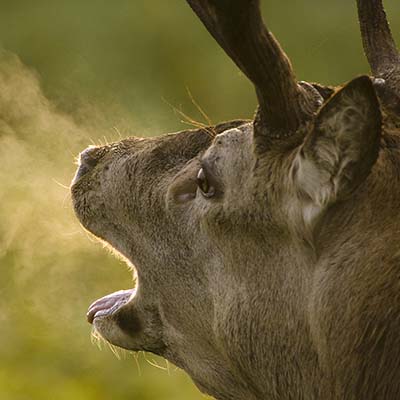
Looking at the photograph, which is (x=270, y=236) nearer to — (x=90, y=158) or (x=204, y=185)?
(x=204, y=185)

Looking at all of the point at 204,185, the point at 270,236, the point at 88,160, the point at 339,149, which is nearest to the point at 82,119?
the point at 88,160

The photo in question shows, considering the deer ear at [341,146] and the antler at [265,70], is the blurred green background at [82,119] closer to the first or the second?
the antler at [265,70]

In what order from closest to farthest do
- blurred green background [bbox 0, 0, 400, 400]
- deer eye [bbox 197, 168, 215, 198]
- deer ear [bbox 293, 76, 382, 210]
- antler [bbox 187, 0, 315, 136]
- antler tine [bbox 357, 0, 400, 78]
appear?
deer ear [bbox 293, 76, 382, 210] < antler [bbox 187, 0, 315, 136] < deer eye [bbox 197, 168, 215, 198] < antler tine [bbox 357, 0, 400, 78] < blurred green background [bbox 0, 0, 400, 400]

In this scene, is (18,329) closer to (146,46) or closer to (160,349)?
(146,46)

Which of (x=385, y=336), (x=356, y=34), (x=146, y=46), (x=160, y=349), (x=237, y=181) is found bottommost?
(x=385, y=336)

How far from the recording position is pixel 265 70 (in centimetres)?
264

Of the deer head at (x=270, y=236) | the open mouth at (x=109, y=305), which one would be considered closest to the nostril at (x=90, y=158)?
the deer head at (x=270, y=236)

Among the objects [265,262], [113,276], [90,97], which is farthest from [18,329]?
[265,262]

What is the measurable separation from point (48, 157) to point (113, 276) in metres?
0.75

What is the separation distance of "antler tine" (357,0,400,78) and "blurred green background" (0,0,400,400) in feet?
9.86

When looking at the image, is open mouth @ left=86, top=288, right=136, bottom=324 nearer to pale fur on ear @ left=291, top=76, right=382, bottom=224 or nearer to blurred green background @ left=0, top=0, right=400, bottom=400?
pale fur on ear @ left=291, top=76, right=382, bottom=224

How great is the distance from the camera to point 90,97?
8102mm

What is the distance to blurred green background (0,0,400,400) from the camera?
7.13 metres

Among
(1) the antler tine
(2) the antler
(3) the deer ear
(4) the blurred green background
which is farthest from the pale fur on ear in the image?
(4) the blurred green background
